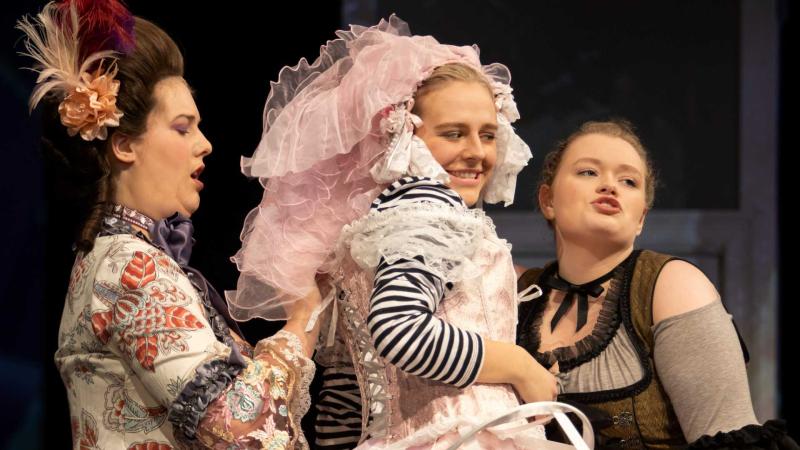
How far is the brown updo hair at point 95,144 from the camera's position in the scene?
1871 millimetres

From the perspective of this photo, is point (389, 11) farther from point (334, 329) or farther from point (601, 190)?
point (334, 329)

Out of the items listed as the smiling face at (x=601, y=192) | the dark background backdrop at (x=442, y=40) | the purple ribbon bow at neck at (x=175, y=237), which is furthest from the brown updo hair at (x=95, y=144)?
the dark background backdrop at (x=442, y=40)

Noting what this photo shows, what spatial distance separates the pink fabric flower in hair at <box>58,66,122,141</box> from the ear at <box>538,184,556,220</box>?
3.34 feet

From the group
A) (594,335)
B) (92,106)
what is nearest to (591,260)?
(594,335)

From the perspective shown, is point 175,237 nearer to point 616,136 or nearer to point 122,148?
point 122,148

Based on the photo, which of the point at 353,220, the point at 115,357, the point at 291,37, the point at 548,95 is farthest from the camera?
the point at 548,95

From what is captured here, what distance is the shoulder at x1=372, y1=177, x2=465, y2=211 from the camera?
186 cm

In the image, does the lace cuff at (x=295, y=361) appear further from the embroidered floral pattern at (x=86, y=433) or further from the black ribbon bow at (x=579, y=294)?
the black ribbon bow at (x=579, y=294)

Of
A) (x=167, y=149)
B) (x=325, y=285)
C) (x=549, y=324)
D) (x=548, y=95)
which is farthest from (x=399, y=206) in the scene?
(x=548, y=95)

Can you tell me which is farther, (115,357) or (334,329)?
(334,329)

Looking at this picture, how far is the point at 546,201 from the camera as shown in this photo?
8.01ft

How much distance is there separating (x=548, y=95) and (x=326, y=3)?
103 cm

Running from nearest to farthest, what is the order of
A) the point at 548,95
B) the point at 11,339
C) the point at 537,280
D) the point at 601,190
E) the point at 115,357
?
the point at 115,357, the point at 601,190, the point at 537,280, the point at 11,339, the point at 548,95

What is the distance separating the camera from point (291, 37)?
3.21 metres
